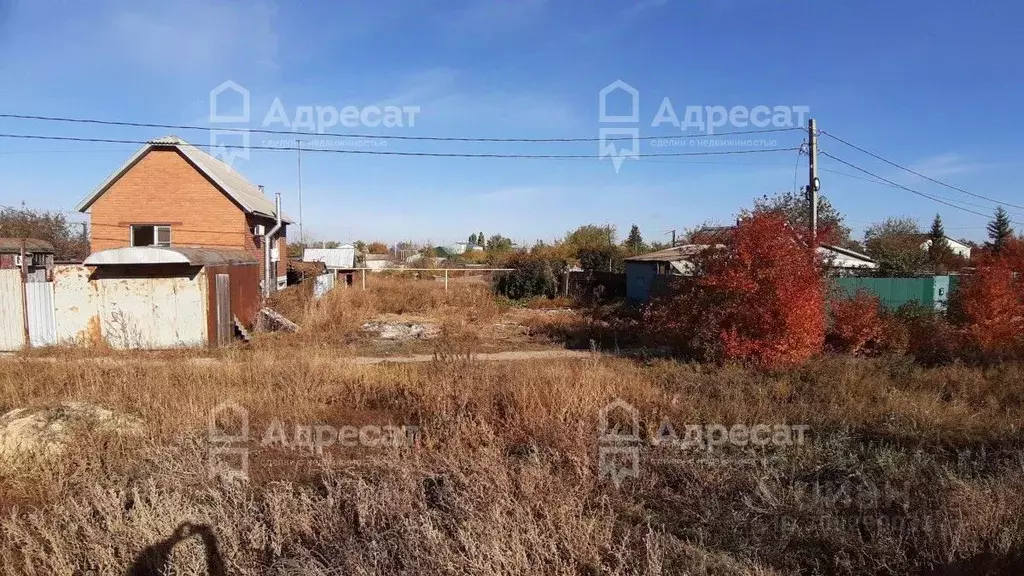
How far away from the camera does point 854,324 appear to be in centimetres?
1110

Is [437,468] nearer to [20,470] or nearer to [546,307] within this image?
[20,470]

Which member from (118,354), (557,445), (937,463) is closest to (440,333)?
(118,354)

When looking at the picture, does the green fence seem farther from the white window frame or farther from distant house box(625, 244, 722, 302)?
the white window frame

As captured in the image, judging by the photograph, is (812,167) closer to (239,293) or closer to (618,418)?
(618,418)

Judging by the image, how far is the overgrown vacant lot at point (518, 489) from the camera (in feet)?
11.0

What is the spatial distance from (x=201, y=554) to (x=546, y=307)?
65.9 ft

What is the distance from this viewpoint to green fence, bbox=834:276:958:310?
15.6 m

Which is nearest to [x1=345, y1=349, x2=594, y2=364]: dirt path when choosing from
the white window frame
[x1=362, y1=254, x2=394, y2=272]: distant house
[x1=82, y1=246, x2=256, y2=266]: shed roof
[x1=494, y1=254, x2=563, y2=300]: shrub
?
[x1=82, y1=246, x2=256, y2=266]: shed roof

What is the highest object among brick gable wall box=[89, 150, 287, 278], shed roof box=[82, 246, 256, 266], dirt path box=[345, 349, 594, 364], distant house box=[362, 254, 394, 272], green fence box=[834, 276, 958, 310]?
brick gable wall box=[89, 150, 287, 278]

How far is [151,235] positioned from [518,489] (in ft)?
67.8

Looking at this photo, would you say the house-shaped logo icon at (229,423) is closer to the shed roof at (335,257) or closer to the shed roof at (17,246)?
the shed roof at (17,246)

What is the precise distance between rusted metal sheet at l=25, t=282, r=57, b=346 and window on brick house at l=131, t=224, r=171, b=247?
708cm

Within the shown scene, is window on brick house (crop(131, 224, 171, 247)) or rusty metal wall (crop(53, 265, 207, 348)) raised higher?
window on brick house (crop(131, 224, 171, 247))

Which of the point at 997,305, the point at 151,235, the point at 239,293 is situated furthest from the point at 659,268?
the point at 151,235
